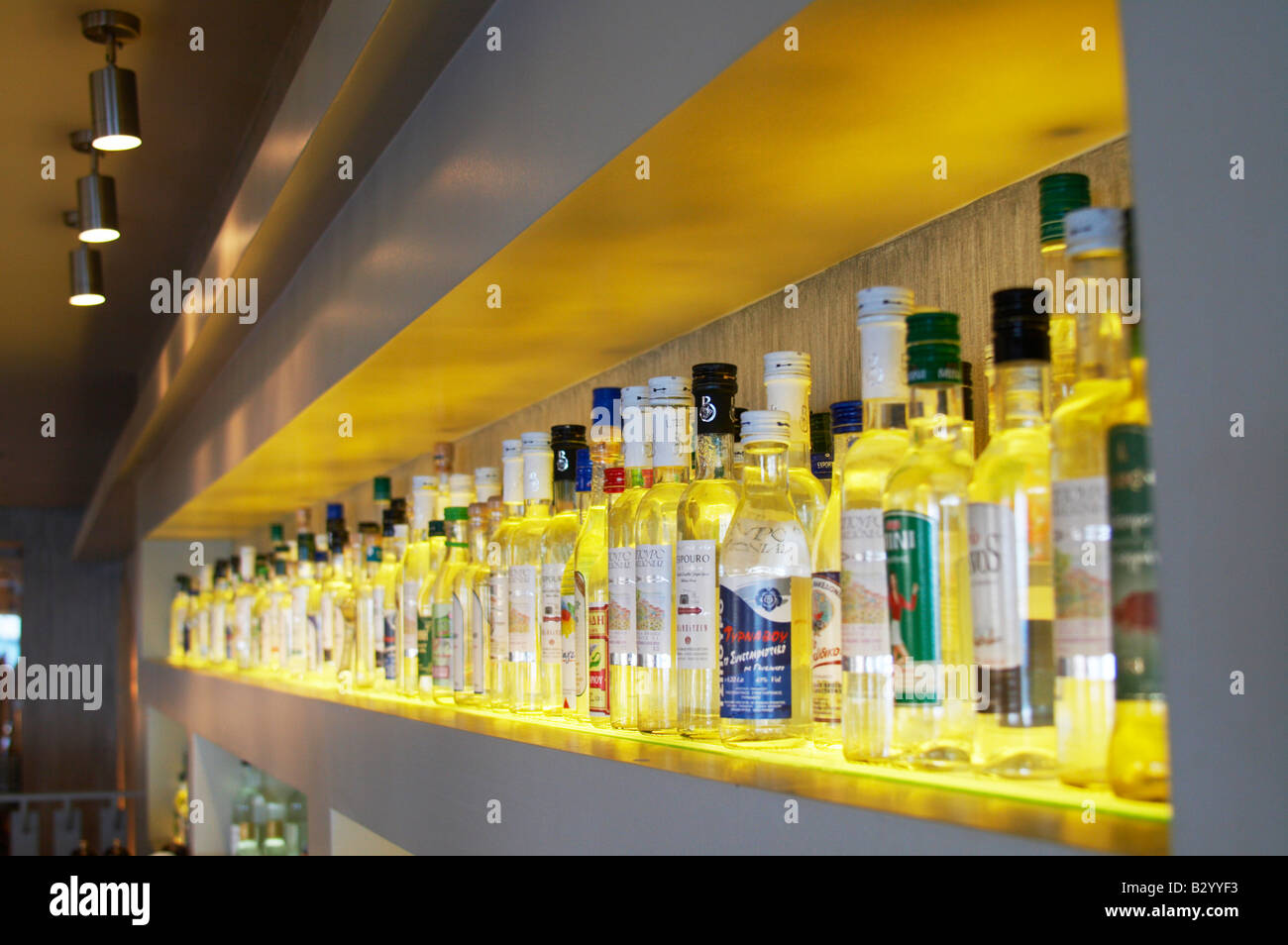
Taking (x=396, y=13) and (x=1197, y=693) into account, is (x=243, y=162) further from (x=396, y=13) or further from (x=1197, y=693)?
(x=1197, y=693)

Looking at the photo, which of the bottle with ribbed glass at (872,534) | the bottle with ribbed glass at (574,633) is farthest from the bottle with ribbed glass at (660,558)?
the bottle with ribbed glass at (872,534)

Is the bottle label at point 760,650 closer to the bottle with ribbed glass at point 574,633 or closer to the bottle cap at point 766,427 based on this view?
the bottle cap at point 766,427

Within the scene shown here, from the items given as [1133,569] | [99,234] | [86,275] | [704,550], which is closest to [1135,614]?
[1133,569]

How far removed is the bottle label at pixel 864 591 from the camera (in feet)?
2.13

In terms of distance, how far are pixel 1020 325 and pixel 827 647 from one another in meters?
0.26

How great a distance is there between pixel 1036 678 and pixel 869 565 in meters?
0.11

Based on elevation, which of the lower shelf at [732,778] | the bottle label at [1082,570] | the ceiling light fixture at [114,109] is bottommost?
the lower shelf at [732,778]

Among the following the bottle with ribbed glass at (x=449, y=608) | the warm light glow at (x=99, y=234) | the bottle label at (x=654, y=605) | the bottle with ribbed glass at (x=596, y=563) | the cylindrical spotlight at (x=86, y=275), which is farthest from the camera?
the cylindrical spotlight at (x=86, y=275)

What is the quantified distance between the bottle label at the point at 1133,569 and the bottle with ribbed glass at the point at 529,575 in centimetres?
69

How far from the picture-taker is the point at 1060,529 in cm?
53

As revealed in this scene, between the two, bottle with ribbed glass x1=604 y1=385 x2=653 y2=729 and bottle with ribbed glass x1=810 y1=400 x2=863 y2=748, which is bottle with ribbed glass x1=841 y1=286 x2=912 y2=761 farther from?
bottle with ribbed glass x1=604 y1=385 x2=653 y2=729

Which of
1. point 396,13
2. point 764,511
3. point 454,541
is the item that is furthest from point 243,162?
point 764,511

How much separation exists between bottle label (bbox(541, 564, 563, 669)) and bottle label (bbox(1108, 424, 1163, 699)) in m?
0.63

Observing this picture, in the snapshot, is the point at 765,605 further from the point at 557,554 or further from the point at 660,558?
the point at 557,554
